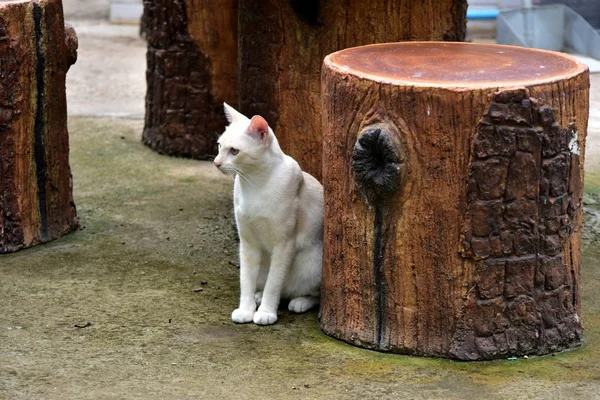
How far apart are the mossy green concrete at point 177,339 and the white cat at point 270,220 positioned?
103 mm

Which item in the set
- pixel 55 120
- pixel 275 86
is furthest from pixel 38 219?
pixel 275 86

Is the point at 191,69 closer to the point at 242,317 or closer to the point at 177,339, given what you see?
the point at 242,317

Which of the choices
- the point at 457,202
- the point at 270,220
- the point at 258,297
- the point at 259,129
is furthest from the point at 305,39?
the point at 457,202

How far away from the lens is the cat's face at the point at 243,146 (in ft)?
12.1

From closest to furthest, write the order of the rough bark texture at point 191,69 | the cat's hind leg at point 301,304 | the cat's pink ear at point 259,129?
the cat's pink ear at point 259,129, the cat's hind leg at point 301,304, the rough bark texture at point 191,69

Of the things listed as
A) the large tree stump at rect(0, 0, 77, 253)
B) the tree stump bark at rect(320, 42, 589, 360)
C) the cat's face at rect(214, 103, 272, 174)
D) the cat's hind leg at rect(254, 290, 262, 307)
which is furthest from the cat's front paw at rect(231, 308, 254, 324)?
the large tree stump at rect(0, 0, 77, 253)

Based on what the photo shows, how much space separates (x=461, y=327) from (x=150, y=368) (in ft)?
3.41

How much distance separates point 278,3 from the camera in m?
4.48

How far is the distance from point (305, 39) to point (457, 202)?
4.70ft

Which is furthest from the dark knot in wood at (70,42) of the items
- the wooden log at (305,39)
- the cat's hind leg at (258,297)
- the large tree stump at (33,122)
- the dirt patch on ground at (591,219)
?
the dirt patch on ground at (591,219)

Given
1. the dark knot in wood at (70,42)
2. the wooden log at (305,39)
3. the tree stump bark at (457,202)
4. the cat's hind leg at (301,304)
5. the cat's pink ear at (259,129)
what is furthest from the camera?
the dark knot in wood at (70,42)

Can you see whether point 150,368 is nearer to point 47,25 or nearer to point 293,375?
point 293,375

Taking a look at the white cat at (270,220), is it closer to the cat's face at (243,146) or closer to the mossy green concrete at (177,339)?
the cat's face at (243,146)

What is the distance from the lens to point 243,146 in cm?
369
